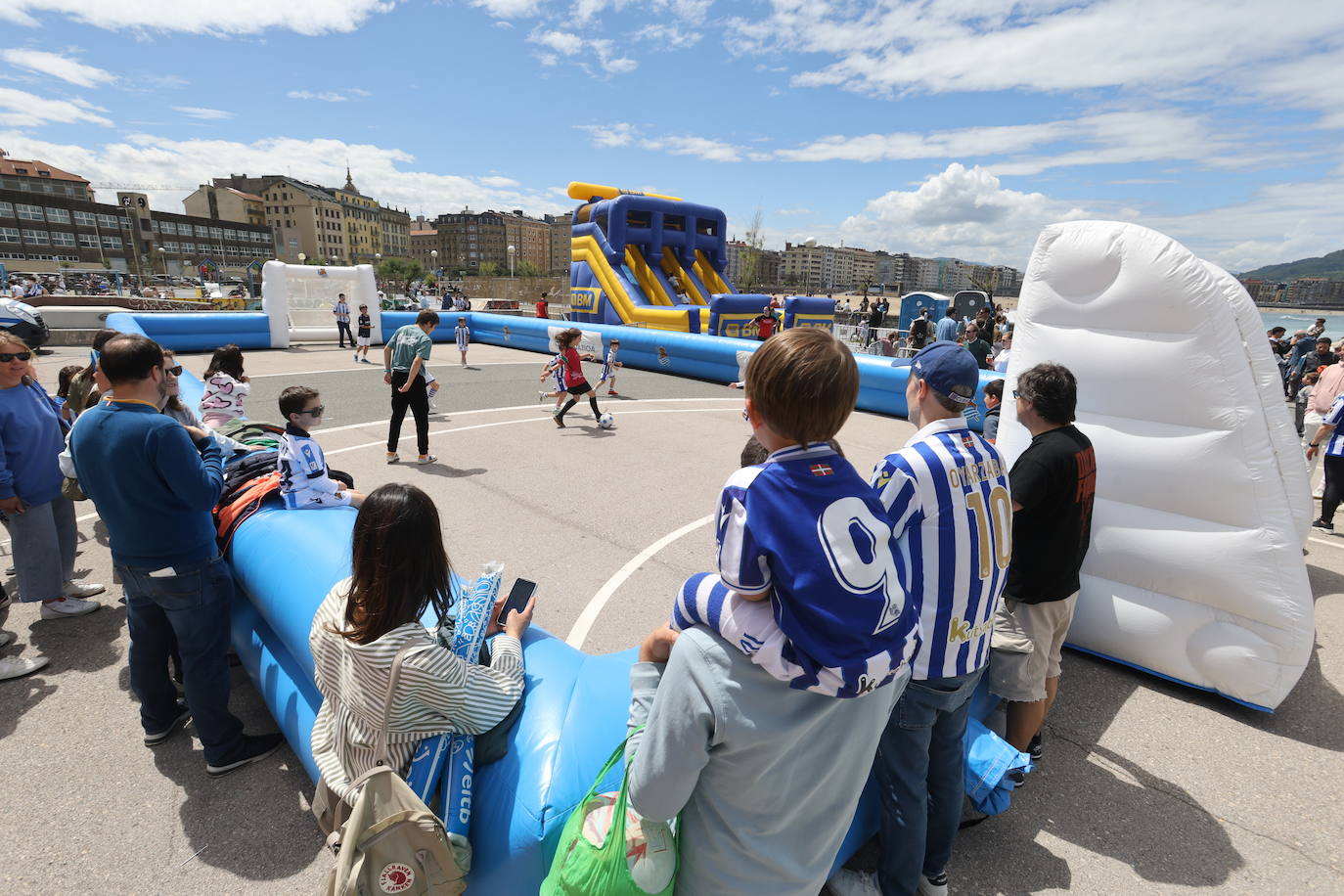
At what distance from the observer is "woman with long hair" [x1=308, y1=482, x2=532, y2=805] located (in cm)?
186

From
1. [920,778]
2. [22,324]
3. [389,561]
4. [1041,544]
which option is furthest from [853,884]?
[22,324]

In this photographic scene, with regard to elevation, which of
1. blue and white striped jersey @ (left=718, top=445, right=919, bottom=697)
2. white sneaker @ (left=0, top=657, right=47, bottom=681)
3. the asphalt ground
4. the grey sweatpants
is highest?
blue and white striped jersey @ (left=718, top=445, right=919, bottom=697)

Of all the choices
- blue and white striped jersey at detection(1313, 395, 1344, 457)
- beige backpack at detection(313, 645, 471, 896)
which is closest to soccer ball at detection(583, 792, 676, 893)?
beige backpack at detection(313, 645, 471, 896)

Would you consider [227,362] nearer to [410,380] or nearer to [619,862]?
[410,380]

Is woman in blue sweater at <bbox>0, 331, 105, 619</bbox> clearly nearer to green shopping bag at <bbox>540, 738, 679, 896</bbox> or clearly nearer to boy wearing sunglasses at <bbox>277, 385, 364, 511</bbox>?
boy wearing sunglasses at <bbox>277, 385, 364, 511</bbox>

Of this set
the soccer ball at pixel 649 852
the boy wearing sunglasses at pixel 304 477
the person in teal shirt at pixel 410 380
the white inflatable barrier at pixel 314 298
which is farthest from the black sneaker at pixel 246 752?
the white inflatable barrier at pixel 314 298

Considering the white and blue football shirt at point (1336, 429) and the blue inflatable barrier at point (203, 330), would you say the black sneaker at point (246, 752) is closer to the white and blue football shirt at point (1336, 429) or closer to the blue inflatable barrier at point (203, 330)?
the white and blue football shirt at point (1336, 429)

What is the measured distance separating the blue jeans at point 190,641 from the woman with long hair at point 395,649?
1202mm

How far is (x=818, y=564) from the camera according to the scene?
129cm

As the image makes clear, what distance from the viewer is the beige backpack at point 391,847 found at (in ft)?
5.37

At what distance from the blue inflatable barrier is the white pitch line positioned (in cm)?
1480

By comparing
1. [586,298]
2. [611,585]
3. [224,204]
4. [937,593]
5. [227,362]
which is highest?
[224,204]

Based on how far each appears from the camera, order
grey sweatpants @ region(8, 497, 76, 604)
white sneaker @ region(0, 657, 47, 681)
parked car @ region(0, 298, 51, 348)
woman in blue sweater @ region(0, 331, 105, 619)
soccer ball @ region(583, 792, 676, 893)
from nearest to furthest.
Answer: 1. soccer ball @ region(583, 792, 676, 893)
2. white sneaker @ region(0, 657, 47, 681)
3. woman in blue sweater @ region(0, 331, 105, 619)
4. grey sweatpants @ region(8, 497, 76, 604)
5. parked car @ region(0, 298, 51, 348)

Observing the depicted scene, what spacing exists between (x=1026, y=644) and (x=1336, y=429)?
18.9 ft
